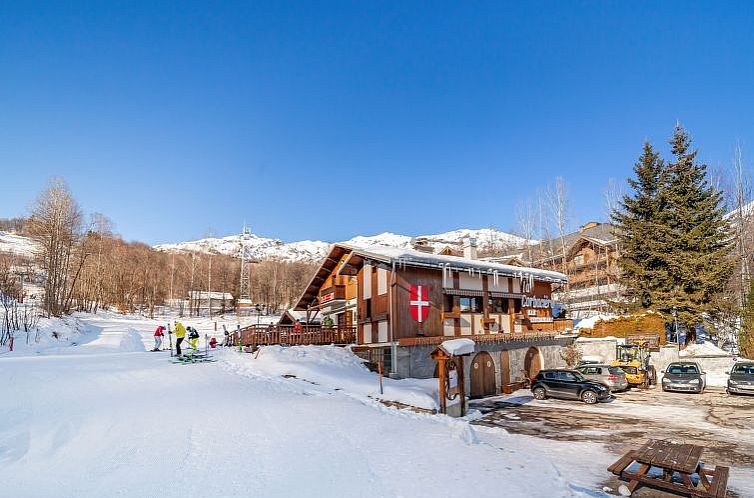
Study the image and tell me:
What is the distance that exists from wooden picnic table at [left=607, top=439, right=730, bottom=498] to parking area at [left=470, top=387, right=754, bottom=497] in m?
0.39

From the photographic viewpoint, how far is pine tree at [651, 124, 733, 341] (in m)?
29.1

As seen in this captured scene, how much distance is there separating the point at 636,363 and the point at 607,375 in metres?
3.87

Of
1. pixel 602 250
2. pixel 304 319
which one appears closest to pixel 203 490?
pixel 304 319

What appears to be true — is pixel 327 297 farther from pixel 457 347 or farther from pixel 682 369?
pixel 682 369

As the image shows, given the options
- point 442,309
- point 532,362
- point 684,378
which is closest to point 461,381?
point 442,309

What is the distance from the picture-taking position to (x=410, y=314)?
2159 cm

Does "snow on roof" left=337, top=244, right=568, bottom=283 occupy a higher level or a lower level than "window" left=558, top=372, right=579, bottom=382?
higher

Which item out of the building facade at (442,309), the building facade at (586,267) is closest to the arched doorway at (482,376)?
the building facade at (442,309)

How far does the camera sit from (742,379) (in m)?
21.0

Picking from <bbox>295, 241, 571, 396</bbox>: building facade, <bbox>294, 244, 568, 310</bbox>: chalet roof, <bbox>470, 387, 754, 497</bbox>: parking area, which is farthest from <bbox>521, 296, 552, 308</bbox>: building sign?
<bbox>470, 387, 754, 497</bbox>: parking area

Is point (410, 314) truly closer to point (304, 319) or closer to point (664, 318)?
point (304, 319)

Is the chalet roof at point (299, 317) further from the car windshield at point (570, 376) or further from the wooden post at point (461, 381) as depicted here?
the wooden post at point (461, 381)

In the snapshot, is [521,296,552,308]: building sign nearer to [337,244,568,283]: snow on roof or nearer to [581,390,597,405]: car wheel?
[337,244,568,283]: snow on roof

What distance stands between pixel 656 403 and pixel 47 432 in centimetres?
2233
